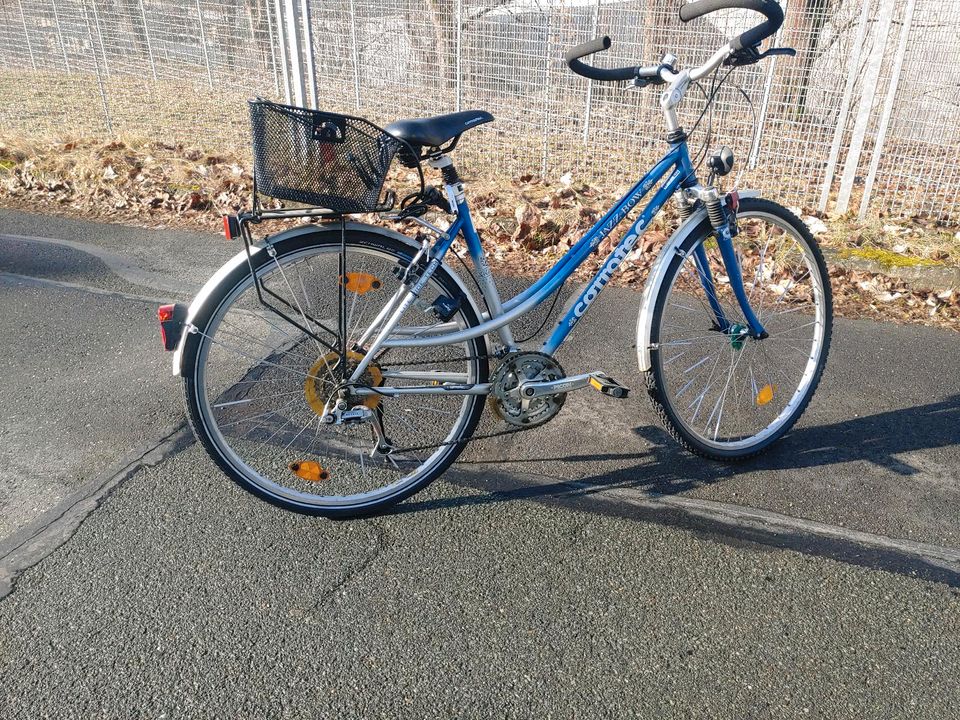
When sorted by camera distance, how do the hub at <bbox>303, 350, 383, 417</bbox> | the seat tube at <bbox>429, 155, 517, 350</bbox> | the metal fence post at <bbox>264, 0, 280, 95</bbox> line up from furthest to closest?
the metal fence post at <bbox>264, 0, 280, 95</bbox>, the hub at <bbox>303, 350, 383, 417</bbox>, the seat tube at <bbox>429, 155, 517, 350</bbox>

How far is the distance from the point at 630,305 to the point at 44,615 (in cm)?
337

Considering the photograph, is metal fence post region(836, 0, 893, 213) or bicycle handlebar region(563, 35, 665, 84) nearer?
bicycle handlebar region(563, 35, 665, 84)

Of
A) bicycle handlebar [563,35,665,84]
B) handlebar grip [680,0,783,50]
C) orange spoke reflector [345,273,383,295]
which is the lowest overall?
orange spoke reflector [345,273,383,295]

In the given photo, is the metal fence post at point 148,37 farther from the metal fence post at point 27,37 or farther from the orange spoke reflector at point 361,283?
the orange spoke reflector at point 361,283

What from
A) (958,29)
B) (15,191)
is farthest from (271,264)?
(15,191)

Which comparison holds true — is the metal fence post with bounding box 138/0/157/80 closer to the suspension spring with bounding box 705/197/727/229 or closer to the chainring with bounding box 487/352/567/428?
the chainring with bounding box 487/352/567/428

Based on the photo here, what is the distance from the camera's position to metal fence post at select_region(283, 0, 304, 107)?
20.1 ft

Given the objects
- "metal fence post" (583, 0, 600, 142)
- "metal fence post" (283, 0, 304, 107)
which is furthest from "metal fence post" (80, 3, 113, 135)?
"metal fence post" (583, 0, 600, 142)

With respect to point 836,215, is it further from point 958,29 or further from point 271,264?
point 271,264

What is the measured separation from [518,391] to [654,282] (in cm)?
63

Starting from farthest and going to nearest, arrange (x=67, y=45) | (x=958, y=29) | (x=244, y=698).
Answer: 1. (x=67, y=45)
2. (x=958, y=29)
3. (x=244, y=698)

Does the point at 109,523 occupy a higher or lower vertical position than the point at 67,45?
lower

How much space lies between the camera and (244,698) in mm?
2057

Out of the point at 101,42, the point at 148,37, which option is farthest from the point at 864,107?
the point at 101,42
